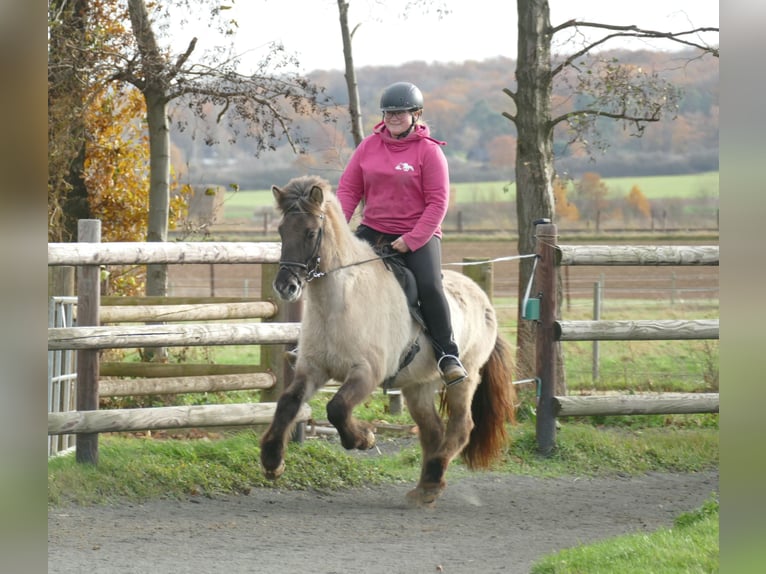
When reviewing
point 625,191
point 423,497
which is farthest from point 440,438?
point 625,191

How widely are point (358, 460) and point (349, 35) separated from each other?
522cm

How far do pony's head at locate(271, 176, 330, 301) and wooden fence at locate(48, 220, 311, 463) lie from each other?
1421 mm

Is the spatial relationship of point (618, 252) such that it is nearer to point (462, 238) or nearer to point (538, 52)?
point (538, 52)

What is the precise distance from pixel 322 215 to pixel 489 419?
101 inches

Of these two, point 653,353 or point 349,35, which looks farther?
point 653,353

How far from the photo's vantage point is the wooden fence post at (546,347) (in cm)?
865

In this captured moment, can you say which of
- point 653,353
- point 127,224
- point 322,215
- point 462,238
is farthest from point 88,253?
point 462,238

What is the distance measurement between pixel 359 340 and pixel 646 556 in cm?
215

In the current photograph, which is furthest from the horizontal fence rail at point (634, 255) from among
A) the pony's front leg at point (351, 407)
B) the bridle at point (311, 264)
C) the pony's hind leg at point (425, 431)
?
the bridle at point (311, 264)

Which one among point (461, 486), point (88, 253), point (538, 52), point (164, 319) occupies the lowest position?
point (461, 486)

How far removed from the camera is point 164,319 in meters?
8.00
